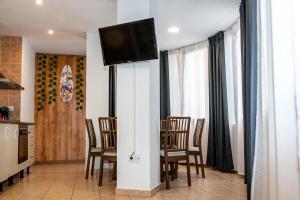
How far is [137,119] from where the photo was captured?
3508 mm

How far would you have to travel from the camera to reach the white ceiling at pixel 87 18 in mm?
4191

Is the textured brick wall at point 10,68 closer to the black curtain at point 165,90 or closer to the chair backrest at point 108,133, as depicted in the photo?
the chair backrest at point 108,133

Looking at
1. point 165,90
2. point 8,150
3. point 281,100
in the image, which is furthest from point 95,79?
point 281,100

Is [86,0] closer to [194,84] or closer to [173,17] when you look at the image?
[173,17]

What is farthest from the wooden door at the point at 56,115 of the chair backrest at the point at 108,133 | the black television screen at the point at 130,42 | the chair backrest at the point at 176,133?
the black television screen at the point at 130,42

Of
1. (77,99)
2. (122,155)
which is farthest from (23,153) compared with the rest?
(77,99)

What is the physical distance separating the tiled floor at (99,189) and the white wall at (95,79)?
1.24 m

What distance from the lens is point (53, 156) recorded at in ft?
22.1

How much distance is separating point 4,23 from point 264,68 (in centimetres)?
420

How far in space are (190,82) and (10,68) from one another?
3.45 meters

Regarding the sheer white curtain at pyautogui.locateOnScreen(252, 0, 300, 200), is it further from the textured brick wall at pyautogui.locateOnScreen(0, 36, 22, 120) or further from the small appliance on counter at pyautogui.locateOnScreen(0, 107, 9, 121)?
the textured brick wall at pyautogui.locateOnScreen(0, 36, 22, 120)

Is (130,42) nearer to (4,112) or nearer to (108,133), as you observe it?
(108,133)

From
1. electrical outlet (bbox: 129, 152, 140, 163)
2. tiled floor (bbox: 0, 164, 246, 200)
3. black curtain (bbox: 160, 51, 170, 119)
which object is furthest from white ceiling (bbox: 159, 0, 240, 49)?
tiled floor (bbox: 0, 164, 246, 200)

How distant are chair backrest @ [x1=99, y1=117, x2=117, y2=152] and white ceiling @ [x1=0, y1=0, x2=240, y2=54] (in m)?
1.34
